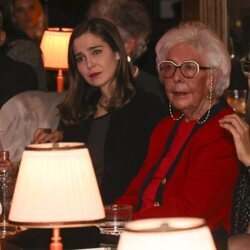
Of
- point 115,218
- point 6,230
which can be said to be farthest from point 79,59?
point 115,218

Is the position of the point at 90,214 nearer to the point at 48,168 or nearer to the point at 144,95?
the point at 48,168

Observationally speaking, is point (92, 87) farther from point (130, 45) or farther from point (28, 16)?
point (28, 16)

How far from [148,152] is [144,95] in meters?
0.43

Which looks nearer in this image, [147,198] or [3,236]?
[3,236]

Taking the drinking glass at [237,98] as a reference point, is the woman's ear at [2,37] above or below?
above

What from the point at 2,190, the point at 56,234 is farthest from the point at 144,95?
the point at 56,234

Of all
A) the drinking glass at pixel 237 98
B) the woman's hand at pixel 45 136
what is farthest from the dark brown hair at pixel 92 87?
the drinking glass at pixel 237 98

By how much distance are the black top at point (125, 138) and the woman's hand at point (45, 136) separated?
245 millimetres

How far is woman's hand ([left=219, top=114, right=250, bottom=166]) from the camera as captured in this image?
14.8ft

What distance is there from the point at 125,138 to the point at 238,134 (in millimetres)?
933

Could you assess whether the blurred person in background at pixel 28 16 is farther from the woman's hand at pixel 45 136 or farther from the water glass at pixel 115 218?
the water glass at pixel 115 218

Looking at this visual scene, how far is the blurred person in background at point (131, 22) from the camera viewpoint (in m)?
6.25

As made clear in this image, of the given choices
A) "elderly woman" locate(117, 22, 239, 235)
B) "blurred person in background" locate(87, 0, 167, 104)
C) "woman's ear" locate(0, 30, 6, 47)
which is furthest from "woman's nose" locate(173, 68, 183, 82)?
"woman's ear" locate(0, 30, 6, 47)

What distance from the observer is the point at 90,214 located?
3512mm
